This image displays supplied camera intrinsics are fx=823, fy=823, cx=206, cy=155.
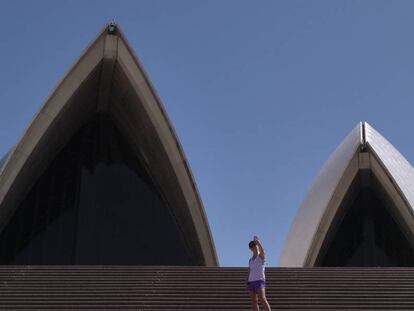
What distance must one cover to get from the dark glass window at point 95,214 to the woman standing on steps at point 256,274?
937 cm

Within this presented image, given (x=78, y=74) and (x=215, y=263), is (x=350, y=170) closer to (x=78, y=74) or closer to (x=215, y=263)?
(x=215, y=263)

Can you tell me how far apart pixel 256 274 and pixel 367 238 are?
11820mm

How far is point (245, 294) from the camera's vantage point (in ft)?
34.7

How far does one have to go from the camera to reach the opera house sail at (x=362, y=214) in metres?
19.5

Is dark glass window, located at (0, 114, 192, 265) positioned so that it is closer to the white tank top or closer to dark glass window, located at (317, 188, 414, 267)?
dark glass window, located at (317, 188, 414, 267)

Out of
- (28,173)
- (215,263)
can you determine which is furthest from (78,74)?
(215,263)

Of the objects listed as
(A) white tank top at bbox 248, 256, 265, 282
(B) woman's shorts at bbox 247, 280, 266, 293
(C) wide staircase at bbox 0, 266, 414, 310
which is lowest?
(B) woman's shorts at bbox 247, 280, 266, 293

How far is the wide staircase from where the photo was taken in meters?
10.2

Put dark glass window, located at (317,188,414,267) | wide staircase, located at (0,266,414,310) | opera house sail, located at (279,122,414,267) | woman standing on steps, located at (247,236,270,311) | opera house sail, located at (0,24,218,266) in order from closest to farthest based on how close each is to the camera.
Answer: woman standing on steps, located at (247,236,270,311), wide staircase, located at (0,266,414,310), opera house sail, located at (0,24,218,266), opera house sail, located at (279,122,414,267), dark glass window, located at (317,188,414,267)

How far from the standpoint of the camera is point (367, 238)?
2014 cm

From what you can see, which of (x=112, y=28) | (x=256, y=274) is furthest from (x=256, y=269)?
(x=112, y=28)

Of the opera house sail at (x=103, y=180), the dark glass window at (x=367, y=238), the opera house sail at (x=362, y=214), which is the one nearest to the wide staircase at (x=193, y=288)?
the opera house sail at (x=103, y=180)

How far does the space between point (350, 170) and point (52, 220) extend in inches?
278

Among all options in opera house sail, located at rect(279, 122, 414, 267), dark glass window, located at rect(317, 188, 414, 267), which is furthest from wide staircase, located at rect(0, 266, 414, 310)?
dark glass window, located at rect(317, 188, 414, 267)
